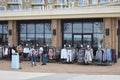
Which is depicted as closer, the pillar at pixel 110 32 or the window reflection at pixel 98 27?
the pillar at pixel 110 32

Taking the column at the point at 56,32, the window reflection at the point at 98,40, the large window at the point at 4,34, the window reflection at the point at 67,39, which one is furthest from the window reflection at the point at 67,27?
the large window at the point at 4,34

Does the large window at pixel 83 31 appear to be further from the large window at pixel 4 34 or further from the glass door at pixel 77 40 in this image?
the large window at pixel 4 34

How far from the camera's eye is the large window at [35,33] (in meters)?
29.1

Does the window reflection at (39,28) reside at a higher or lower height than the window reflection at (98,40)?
higher

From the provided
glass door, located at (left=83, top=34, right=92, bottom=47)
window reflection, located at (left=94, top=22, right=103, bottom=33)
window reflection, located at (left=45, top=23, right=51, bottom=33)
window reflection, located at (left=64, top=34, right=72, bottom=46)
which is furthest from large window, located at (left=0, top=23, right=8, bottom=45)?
window reflection, located at (left=94, top=22, right=103, bottom=33)

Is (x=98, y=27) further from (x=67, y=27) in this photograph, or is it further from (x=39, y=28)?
(x=39, y=28)

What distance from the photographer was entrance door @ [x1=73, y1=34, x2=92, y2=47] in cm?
2745

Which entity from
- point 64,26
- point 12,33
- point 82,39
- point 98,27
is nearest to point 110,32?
point 98,27

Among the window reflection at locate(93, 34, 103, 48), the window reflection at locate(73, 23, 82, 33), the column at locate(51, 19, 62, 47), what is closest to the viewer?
the window reflection at locate(93, 34, 103, 48)

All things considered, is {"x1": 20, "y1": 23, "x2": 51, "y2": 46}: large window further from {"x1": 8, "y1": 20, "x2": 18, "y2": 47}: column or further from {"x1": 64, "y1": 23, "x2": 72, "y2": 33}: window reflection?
{"x1": 64, "y1": 23, "x2": 72, "y2": 33}: window reflection

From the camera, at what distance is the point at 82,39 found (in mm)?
27703

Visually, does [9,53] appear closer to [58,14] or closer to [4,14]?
[4,14]

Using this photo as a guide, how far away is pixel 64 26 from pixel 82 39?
1.99 metres

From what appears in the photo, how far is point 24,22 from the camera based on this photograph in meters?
30.2
